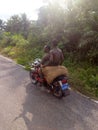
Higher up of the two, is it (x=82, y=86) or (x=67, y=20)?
(x=67, y=20)

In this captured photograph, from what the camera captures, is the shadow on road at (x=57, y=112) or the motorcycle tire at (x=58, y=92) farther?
the motorcycle tire at (x=58, y=92)

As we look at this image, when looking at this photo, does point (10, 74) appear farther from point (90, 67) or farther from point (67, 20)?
point (67, 20)

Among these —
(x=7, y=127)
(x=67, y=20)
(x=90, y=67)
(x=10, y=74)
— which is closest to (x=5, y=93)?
(x=7, y=127)

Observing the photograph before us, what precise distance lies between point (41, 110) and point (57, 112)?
0.44 meters

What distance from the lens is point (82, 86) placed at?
979 cm

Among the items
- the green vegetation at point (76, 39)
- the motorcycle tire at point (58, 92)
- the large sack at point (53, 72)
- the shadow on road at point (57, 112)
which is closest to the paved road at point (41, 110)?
the shadow on road at point (57, 112)

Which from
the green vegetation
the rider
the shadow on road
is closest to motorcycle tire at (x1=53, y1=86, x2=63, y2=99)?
the shadow on road

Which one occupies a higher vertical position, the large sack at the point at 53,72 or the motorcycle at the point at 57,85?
the large sack at the point at 53,72

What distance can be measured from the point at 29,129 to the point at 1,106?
1.75 metres

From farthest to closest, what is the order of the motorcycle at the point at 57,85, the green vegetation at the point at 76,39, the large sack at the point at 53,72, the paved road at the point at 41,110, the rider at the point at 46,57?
the green vegetation at the point at 76,39, the rider at the point at 46,57, the large sack at the point at 53,72, the motorcycle at the point at 57,85, the paved road at the point at 41,110

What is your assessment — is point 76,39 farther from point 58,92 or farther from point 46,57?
point 58,92

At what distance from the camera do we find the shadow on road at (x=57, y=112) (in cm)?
601

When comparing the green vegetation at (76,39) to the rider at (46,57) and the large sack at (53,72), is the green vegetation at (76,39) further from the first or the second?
the rider at (46,57)

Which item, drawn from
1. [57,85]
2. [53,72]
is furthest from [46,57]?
[57,85]
